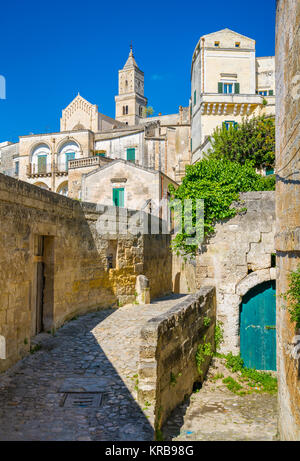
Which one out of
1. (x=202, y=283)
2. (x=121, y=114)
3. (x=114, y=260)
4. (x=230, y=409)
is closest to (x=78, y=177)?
(x=114, y=260)

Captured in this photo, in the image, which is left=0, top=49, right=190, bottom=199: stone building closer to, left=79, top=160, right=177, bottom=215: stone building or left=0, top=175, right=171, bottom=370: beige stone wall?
left=79, top=160, right=177, bottom=215: stone building

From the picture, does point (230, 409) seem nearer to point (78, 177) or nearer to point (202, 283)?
point (202, 283)

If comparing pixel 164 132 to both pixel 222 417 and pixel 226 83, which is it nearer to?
pixel 226 83

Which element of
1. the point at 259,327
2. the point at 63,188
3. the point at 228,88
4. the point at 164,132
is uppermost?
the point at 228,88

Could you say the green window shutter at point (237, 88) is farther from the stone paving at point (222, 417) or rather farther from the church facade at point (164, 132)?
the stone paving at point (222, 417)

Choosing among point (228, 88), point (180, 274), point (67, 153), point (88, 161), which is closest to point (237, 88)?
point (228, 88)

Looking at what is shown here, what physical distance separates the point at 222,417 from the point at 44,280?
15.6 ft

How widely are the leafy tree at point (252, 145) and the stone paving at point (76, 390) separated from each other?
1234cm

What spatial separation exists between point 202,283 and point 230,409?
3146mm

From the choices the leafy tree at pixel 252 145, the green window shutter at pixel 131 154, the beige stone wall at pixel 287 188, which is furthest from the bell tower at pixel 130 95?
the beige stone wall at pixel 287 188

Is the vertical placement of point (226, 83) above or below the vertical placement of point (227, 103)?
above

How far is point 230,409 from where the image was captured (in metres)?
7.27

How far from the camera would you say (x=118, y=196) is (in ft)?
73.9

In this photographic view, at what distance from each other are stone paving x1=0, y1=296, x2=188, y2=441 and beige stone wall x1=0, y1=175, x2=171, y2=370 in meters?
0.51
